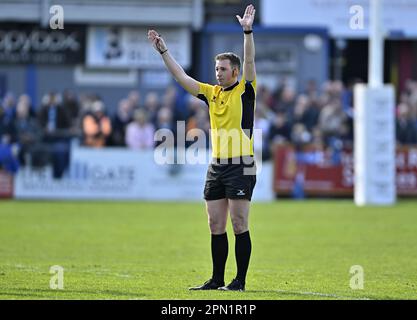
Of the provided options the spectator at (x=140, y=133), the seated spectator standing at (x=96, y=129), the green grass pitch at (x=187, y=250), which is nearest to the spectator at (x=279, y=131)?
the green grass pitch at (x=187, y=250)

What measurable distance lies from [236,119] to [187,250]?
567 cm

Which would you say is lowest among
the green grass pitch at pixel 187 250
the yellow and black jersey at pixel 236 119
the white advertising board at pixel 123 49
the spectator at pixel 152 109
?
the green grass pitch at pixel 187 250

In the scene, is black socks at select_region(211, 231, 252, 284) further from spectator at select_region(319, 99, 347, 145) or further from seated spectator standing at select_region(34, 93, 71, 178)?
spectator at select_region(319, 99, 347, 145)

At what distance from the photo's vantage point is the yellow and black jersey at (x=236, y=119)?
1043 centimetres

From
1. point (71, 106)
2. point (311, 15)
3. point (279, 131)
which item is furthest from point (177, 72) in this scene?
point (311, 15)

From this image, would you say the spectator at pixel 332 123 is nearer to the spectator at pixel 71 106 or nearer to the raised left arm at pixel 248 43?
the spectator at pixel 71 106

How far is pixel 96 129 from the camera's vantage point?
26.0m

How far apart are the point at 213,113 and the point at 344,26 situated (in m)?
22.4

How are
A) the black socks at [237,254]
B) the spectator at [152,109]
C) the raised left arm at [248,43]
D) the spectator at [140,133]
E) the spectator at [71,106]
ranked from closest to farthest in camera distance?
the raised left arm at [248,43] → the black socks at [237,254] → the spectator at [140,133] → the spectator at [152,109] → the spectator at [71,106]

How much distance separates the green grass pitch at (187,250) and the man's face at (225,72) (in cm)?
206

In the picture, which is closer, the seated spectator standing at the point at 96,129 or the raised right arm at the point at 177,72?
the raised right arm at the point at 177,72

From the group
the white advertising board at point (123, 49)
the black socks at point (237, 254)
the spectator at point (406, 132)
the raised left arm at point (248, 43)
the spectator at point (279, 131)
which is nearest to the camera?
the raised left arm at point (248, 43)
